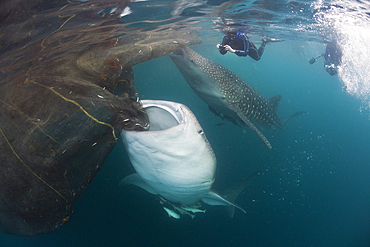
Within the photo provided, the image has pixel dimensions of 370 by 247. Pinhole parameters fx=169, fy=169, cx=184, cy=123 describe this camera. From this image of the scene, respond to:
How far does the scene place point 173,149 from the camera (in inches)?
76.4

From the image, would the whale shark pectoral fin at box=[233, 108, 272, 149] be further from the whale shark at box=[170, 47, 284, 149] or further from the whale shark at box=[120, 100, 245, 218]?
the whale shark at box=[120, 100, 245, 218]

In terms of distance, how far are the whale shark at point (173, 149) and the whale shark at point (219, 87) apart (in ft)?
11.4

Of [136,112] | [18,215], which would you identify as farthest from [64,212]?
[136,112]

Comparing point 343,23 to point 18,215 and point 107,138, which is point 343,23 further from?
point 18,215

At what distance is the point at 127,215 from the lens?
311 inches

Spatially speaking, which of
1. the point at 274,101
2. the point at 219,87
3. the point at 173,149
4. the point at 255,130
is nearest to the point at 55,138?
the point at 173,149

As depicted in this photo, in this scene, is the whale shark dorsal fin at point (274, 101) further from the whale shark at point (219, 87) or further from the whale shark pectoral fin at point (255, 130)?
the whale shark pectoral fin at point (255, 130)

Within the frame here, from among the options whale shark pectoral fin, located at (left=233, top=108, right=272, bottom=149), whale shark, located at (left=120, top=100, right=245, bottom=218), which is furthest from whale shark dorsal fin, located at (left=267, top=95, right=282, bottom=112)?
whale shark, located at (left=120, top=100, right=245, bottom=218)

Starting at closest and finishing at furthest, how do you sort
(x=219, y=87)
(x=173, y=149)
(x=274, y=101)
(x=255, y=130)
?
1. (x=173, y=149)
2. (x=255, y=130)
3. (x=219, y=87)
4. (x=274, y=101)

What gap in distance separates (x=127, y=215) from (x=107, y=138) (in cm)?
744

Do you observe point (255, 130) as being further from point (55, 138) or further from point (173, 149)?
point (55, 138)

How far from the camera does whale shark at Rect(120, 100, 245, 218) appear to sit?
5.85 ft

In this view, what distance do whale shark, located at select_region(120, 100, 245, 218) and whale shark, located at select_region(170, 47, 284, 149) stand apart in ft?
11.4

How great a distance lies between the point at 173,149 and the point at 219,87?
4.30 metres
